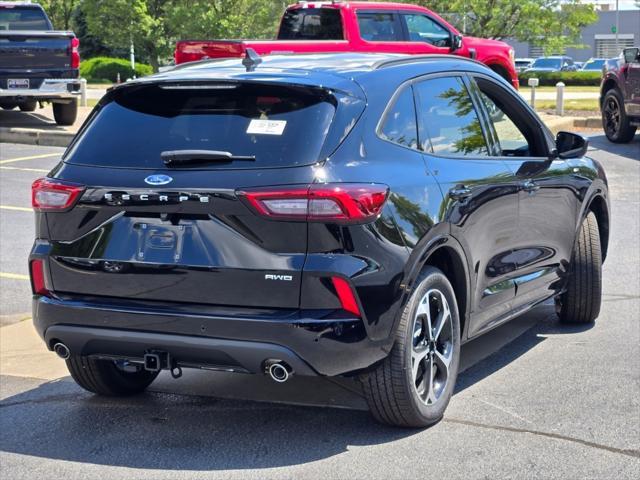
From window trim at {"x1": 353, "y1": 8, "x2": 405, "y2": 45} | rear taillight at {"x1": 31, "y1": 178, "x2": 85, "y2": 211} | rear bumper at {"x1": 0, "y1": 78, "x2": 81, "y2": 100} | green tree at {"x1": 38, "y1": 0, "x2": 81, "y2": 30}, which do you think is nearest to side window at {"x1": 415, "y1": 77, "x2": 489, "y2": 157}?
rear taillight at {"x1": 31, "y1": 178, "x2": 85, "y2": 211}

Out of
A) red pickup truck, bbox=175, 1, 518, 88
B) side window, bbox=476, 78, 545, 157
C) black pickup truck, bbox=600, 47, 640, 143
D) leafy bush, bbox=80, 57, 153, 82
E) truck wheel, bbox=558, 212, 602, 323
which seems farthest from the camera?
leafy bush, bbox=80, 57, 153, 82

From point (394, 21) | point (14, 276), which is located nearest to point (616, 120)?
point (394, 21)

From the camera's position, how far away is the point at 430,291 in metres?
5.39

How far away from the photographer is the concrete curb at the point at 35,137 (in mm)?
19000

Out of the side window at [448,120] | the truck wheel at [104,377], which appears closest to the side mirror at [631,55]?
the side window at [448,120]

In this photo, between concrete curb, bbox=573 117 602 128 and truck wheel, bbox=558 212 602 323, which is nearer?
truck wheel, bbox=558 212 602 323

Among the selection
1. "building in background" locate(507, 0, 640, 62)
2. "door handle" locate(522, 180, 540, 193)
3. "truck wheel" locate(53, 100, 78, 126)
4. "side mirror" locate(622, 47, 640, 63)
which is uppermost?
"door handle" locate(522, 180, 540, 193)

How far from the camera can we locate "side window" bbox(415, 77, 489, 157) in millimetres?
5766

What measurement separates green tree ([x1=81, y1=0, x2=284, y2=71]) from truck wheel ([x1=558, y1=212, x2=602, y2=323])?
114 feet

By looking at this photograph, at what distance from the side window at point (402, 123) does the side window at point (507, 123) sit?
933 millimetres

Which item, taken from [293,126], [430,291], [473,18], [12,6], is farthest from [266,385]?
[473,18]

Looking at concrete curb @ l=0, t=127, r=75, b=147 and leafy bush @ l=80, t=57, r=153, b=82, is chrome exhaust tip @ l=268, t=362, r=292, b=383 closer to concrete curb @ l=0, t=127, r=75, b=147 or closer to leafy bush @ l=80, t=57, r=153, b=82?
concrete curb @ l=0, t=127, r=75, b=147

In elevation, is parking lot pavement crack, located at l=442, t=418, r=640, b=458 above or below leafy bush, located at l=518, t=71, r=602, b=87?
above

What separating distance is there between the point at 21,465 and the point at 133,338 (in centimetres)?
75
